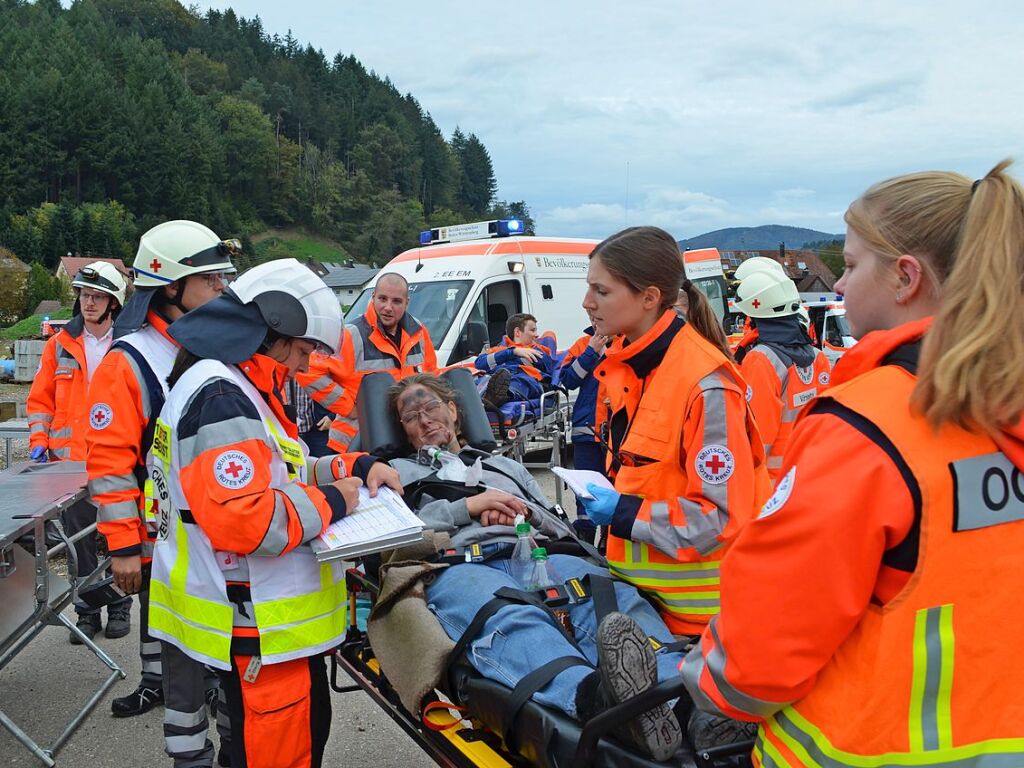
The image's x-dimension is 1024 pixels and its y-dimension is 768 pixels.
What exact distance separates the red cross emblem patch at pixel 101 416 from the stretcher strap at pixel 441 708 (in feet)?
5.58

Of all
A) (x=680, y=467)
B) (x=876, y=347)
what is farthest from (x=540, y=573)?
(x=876, y=347)

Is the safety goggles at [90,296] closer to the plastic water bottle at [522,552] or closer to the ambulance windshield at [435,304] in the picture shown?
the plastic water bottle at [522,552]

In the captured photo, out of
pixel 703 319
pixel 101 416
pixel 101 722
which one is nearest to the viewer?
pixel 703 319

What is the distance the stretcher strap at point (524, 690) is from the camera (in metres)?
2.08

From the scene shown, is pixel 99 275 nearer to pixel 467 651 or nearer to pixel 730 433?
pixel 467 651

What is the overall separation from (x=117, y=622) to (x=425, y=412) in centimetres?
253

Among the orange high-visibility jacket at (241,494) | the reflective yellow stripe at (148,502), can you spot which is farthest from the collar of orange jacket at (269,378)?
the reflective yellow stripe at (148,502)

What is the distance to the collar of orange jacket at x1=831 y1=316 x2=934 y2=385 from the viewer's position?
1231 millimetres

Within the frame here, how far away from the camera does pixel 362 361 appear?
6.17 meters

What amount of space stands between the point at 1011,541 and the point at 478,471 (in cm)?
270

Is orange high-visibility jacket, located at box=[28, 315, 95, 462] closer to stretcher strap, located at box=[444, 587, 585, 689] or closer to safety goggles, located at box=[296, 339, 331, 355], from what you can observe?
safety goggles, located at box=[296, 339, 331, 355]

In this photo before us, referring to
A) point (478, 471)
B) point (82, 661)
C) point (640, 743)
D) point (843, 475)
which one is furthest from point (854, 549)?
point (82, 661)

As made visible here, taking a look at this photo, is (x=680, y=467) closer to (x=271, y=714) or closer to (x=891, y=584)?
(x=891, y=584)

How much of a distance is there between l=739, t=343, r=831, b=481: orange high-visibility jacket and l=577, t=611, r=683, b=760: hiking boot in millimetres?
2975
